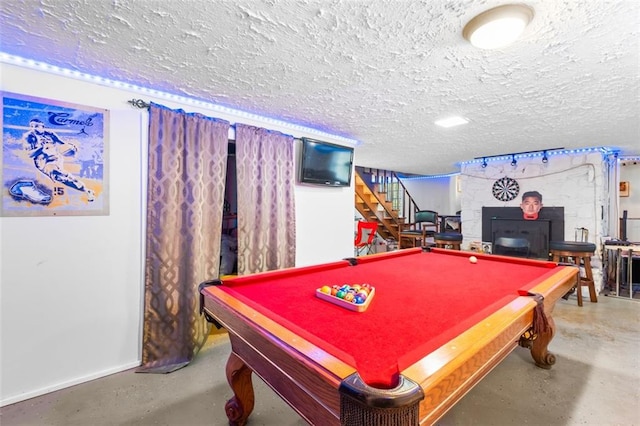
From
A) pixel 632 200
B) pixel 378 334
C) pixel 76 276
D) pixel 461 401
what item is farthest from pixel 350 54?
pixel 632 200

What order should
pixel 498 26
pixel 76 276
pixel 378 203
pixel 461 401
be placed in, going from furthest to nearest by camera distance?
pixel 378 203 < pixel 76 276 < pixel 461 401 < pixel 498 26

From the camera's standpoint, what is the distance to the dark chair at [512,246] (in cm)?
435

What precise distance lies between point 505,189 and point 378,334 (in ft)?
17.3

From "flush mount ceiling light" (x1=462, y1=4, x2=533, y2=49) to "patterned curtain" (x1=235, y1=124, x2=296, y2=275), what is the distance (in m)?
2.03

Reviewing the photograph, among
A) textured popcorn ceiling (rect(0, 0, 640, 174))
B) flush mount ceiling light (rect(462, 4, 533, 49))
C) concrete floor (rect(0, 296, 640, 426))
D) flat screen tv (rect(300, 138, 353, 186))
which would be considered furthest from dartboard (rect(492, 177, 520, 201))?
flush mount ceiling light (rect(462, 4, 533, 49))

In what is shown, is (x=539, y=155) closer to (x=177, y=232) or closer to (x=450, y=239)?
(x=450, y=239)

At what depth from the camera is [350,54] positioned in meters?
1.71

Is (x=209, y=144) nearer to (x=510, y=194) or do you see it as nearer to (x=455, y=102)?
(x=455, y=102)

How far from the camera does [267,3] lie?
51.0 inches

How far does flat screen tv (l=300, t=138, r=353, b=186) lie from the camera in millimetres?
3285

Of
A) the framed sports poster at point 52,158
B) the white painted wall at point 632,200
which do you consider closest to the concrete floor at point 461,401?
the framed sports poster at point 52,158

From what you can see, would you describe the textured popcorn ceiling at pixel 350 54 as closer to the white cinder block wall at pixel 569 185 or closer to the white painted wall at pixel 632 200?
the white cinder block wall at pixel 569 185

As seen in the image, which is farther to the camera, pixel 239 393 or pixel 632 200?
pixel 632 200

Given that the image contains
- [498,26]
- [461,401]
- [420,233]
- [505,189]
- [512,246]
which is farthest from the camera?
[420,233]
